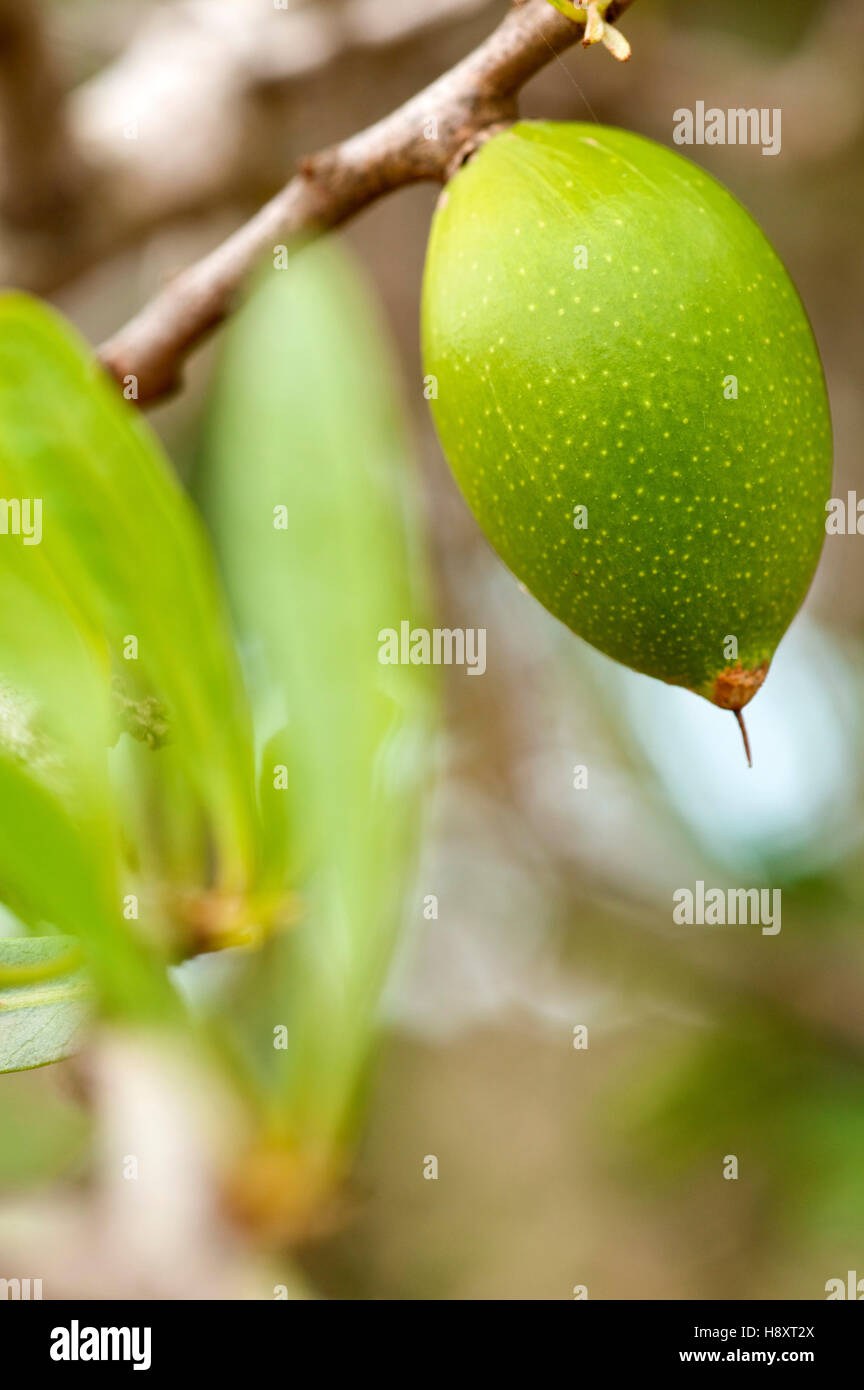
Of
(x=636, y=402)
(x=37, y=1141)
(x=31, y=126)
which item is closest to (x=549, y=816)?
(x=37, y=1141)

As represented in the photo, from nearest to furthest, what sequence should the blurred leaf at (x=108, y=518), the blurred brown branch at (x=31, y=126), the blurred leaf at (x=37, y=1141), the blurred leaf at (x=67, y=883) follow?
the blurred leaf at (x=67, y=883) → the blurred leaf at (x=108, y=518) → the blurred brown branch at (x=31, y=126) → the blurred leaf at (x=37, y=1141)

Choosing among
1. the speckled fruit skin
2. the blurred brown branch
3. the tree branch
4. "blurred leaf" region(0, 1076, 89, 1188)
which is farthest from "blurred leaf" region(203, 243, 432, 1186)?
"blurred leaf" region(0, 1076, 89, 1188)

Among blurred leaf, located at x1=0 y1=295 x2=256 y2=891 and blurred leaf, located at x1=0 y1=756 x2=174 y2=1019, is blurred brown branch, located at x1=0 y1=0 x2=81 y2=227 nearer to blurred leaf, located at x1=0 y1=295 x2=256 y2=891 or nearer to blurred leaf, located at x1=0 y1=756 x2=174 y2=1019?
blurred leaf, located at x1=0 y1=295 x2=256 y2=891

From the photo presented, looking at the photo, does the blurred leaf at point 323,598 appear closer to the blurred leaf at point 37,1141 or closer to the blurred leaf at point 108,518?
the blurred leaf at point 108,518

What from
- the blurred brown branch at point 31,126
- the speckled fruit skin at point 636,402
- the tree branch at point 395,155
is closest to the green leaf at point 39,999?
the speckled fruit skin at point 636,402

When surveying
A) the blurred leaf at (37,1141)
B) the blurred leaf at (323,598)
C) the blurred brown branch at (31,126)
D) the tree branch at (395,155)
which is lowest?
the blurred leaf at (37,1141)

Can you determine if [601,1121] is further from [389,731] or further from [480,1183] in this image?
[389,731]

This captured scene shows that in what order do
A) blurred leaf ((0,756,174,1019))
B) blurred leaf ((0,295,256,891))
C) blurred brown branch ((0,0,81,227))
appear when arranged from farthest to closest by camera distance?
1. blurred brown branch ((0,0,81,227))
2. blurred leaf ((0,295,256,891))
3. blurred leaf ((0,756,174,1019))
